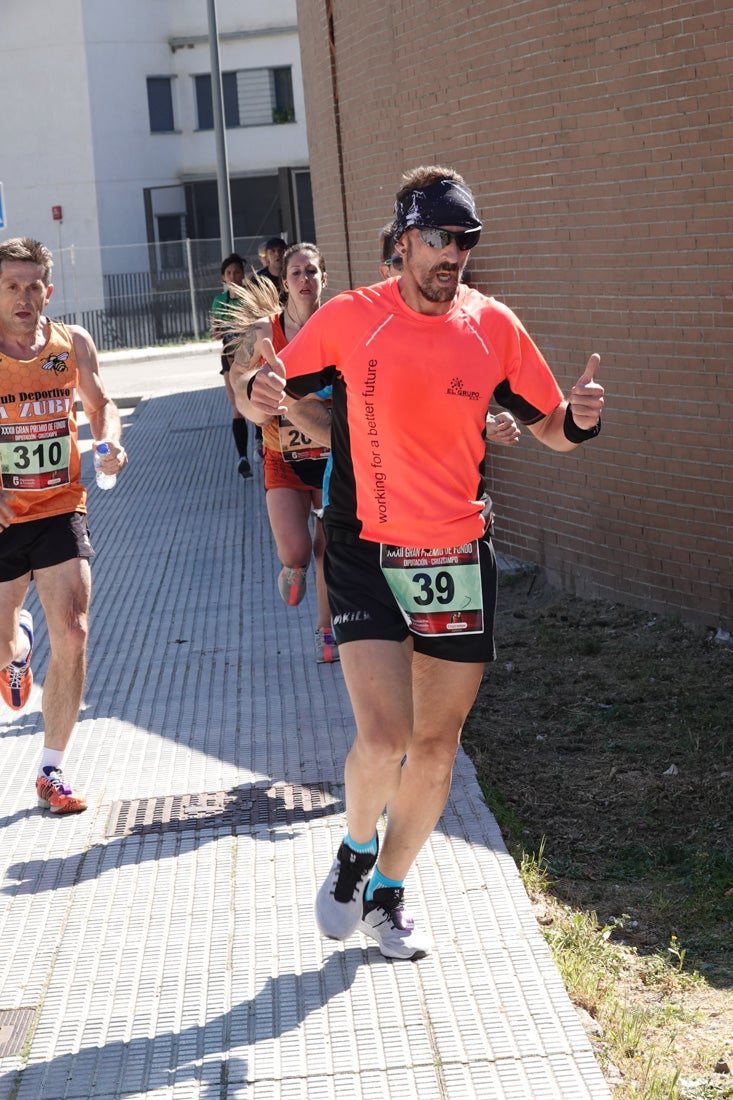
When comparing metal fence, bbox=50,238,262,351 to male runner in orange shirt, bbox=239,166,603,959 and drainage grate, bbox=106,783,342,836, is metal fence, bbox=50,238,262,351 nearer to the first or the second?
drainage grate, bbox=106,783,342,836

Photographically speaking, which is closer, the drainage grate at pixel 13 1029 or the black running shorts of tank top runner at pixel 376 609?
the drainage grate at pixel 13 1029

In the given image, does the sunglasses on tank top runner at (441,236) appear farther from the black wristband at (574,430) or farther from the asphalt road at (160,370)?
the asphalt road at (160,370)

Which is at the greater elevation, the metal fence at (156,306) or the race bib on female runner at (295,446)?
the metal fence at (156,306)

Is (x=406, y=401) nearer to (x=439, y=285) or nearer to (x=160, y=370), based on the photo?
(x=439, y=285)

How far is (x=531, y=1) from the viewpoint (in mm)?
8547

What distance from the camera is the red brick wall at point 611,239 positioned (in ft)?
24.1

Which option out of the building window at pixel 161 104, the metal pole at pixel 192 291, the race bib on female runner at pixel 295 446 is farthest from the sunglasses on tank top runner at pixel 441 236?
the building window at pixel 161 104

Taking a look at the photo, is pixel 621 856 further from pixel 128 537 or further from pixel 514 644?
pixel 128 537

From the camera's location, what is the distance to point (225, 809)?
567 cm

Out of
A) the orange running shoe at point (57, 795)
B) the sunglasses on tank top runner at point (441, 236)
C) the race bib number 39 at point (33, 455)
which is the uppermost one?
the sunglasses on tank top runner at point (441, 236)

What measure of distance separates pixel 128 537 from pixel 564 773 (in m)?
6.27

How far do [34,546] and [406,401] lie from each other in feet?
7.12

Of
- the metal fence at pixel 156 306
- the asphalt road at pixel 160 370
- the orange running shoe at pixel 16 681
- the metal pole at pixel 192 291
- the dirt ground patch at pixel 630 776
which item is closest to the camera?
the dirt ground patch at pixel 630 776

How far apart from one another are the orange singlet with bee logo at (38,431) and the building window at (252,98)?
39.2 m
